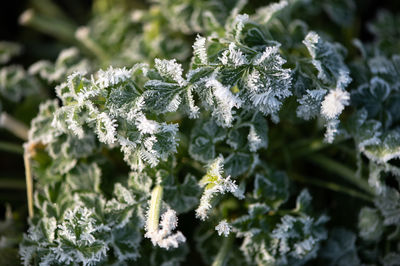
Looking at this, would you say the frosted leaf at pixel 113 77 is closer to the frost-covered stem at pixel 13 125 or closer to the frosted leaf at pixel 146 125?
the frosted leaf at pixel 146 125

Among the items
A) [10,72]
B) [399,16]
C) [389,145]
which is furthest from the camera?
[399,16]


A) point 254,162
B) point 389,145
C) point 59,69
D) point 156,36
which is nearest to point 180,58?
point 156,36

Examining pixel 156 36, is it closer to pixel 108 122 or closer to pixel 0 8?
pixel 108 122

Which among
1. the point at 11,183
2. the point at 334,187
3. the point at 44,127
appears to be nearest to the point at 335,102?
the point at 334,187

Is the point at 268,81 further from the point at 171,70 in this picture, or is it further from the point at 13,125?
the point at 13,125

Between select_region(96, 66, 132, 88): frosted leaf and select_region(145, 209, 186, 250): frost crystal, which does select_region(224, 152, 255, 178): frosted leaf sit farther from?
select_region(96, 66, 132, 88): frosted leaf

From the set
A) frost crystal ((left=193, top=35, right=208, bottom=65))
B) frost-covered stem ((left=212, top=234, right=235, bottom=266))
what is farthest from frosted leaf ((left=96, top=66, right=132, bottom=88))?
frost-covered stem ((left=212, top=234, right=235, bottom=266))

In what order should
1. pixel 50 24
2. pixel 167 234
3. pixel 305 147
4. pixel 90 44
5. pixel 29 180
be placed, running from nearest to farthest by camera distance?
pixel 167 234 < pixel 29 180 < pixel 305 147 < pixel 90 44 < pixel 50 24
